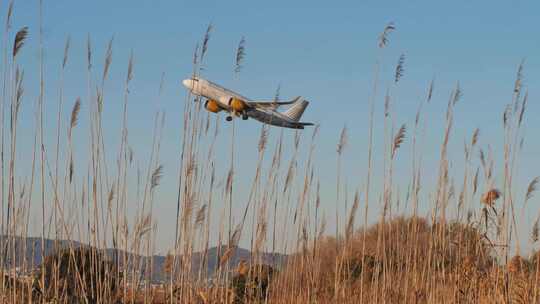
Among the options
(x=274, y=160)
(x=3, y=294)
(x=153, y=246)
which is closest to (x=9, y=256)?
(x=3, y=294)

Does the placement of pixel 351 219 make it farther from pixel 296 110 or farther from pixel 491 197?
pixel 296 110

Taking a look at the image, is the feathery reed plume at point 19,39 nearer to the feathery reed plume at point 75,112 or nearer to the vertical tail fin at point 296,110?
the feathery reed plume at point 75,112

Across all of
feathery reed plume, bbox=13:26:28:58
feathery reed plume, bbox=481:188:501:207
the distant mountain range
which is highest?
feathery reed plume, bbox=13:26:28:58

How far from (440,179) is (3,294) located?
2907 millimetres

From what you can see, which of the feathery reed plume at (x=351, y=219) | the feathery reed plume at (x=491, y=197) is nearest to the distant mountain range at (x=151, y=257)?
the feathery reed plume at (x=351, y=219)

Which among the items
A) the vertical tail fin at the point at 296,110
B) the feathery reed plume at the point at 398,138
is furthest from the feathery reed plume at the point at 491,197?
the vertical tail fin at the point at 296,110

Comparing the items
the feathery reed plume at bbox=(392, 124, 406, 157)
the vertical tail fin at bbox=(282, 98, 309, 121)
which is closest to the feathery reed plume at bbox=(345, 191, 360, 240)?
the feathery reed plume at bbox=(392, 124, 406, 157)

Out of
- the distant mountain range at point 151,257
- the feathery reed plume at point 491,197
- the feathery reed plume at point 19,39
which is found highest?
the feathery reed plume at point 19,39

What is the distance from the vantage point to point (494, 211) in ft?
14.4

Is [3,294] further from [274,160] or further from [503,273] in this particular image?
[503,273]

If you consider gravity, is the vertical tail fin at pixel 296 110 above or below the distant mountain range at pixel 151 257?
above

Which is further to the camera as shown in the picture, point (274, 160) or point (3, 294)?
point (274, 160)

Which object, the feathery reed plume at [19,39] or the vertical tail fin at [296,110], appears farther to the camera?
the vertical tail fin at [296,110]

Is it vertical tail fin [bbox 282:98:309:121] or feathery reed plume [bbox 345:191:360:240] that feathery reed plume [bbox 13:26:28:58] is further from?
vertical tail fin [bbox 282:98:309:121]
